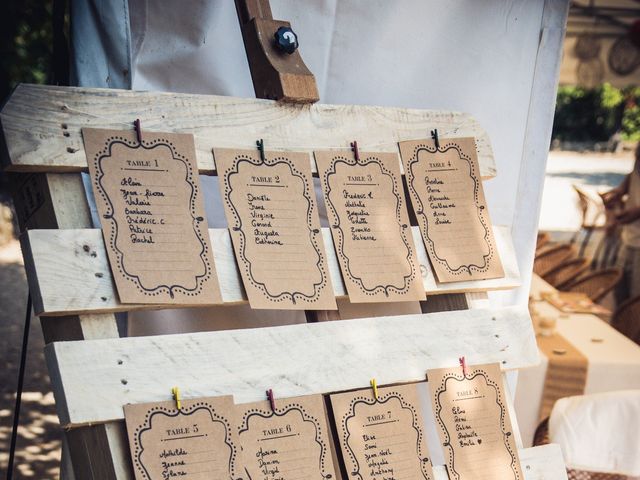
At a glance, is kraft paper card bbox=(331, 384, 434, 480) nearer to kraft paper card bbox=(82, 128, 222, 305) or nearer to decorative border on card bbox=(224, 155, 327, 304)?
decorative border on card bbox=(224, 155, 327, 304)

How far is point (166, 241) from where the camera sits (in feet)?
3.46

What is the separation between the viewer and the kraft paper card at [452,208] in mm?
1268

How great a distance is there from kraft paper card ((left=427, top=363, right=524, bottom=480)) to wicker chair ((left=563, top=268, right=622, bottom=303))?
2.99m

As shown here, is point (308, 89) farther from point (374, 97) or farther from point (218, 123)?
point (374, 97)

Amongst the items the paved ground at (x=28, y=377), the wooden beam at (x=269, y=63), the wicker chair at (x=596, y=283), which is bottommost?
the paved ground at (x=28, y=377)

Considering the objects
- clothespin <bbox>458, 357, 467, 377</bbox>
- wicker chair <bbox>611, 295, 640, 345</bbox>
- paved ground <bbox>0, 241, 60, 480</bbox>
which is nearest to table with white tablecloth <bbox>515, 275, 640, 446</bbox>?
wicker chair <bbox>611, 295, 640, 345</bbox>

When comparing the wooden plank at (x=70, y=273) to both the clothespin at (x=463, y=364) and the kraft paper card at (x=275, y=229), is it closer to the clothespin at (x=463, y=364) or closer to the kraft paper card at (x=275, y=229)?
the kraft paper card at (x=275, y=229)

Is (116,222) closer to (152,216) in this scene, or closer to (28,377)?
(152,216)

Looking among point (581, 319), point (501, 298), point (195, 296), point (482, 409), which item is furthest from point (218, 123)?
point (581, 319)

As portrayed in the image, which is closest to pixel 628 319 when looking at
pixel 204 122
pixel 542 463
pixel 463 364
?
pixel 542 463

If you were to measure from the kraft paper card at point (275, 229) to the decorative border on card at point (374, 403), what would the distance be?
16 cm

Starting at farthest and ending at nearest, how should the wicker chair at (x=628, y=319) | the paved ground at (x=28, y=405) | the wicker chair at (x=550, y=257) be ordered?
the wicker chair at (x=550, y=257) → the wicker chair at (x=628, y=319) → the paved ground at (x=28, y=405)

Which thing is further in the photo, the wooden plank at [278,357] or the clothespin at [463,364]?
the clothespin at [463,364]

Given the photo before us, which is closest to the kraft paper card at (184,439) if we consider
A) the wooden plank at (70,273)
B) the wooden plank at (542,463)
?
the wooden plank at (70,273)
